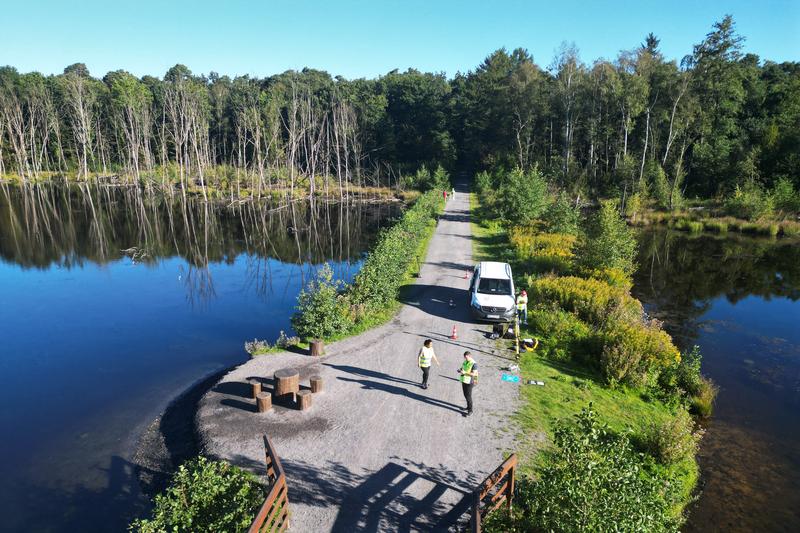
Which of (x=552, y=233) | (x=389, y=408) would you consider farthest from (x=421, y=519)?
(x=552, y=233)

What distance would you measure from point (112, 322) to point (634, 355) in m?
24.2

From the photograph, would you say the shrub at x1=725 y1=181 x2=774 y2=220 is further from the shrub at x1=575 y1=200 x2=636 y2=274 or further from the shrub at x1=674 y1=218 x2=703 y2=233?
the shrub at x1=575 y1=200 x2=636 y2=274

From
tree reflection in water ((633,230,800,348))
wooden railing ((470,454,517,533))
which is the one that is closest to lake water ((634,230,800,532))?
tree reflection in water ((633,230,800,348))

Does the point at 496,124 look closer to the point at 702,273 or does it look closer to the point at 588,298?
the point at 702,273

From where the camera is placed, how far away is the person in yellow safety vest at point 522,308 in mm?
20531

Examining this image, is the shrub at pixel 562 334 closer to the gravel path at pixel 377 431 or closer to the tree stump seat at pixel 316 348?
the gravel path at pixel 377 431

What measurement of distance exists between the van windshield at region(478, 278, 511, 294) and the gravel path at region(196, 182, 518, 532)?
7.74ft

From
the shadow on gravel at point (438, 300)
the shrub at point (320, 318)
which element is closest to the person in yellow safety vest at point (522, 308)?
the shadow on gravel at point (438, 300)

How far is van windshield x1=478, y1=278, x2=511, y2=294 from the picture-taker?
21797 millimetres

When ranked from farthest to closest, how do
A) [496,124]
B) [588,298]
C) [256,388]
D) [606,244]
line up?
[496,124], [606,244], [588,298], [256,388]

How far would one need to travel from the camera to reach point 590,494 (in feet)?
25.6

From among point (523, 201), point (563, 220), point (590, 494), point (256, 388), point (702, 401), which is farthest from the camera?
→ point (523, 201)

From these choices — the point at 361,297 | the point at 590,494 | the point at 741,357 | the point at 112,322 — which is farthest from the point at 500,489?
the point at 112,322

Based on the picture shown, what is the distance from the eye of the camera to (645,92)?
5422 cm
